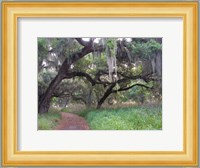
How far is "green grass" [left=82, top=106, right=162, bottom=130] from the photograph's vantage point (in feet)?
7.79

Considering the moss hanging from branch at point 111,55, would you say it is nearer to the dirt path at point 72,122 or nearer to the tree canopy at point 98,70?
the tree canopy at point 98,70

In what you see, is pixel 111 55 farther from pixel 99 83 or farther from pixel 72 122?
pixel 72 122

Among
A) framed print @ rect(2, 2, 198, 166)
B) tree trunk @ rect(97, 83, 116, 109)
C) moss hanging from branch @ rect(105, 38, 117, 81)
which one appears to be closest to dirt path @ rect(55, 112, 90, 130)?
framed print @ rect(2, 2, 198, 166)

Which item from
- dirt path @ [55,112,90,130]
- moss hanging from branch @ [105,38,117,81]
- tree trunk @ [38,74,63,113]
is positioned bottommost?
dirt path @ [55,112,90,130]

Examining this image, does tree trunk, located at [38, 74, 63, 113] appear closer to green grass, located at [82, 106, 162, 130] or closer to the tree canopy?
the tree canopy

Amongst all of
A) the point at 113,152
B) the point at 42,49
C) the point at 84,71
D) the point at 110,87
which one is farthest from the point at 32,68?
the point at 113,152

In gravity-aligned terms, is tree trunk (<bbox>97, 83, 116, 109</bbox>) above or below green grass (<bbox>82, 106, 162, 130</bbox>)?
above

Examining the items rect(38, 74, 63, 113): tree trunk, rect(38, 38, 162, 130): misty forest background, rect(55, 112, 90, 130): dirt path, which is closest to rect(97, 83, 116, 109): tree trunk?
rect(38, 38, 162, 130): misty forest background

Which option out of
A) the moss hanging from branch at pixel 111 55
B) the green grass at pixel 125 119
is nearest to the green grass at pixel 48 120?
the green grass at pixel 125 119

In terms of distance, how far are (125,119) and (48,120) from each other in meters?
0.39

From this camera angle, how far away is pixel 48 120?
2.36 m

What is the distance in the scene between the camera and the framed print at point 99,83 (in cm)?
232
